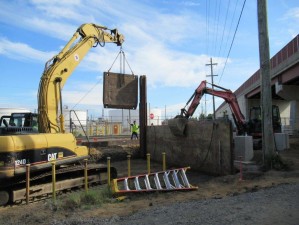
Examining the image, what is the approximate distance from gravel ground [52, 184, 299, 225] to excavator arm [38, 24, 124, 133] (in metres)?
5.30

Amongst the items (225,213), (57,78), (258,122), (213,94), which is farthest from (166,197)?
(258,122)

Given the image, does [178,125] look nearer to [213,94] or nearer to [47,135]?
[213,94]

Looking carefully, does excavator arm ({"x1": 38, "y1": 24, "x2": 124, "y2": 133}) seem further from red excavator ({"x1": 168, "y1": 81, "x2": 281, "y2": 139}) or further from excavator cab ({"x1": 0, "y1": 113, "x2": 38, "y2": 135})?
red excavator ({"x1": 168, "y1": 81, "x2": 281, "y2": 139})

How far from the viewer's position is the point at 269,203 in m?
8.65

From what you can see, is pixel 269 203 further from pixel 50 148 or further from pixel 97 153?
pixel 97 153

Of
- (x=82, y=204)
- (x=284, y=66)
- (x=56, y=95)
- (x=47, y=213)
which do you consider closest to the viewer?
(x=47, y=213)

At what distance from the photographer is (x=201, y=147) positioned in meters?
16.1

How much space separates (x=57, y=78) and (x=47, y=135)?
234 cm

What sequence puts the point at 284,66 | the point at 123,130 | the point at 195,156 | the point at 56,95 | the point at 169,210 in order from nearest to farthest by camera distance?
the point at 169,210 → the point at 56,95 → the point at 195,156 → the point at 284,66 → the point at 123,130

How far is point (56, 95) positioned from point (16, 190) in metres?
3.52

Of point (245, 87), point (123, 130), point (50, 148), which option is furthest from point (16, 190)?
point (245, 87)

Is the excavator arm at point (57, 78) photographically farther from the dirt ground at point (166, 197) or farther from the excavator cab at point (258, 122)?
the excavator cab at point (258, 122)

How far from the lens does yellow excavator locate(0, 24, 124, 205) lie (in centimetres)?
1071

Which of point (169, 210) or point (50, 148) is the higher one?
point (50, 148)
